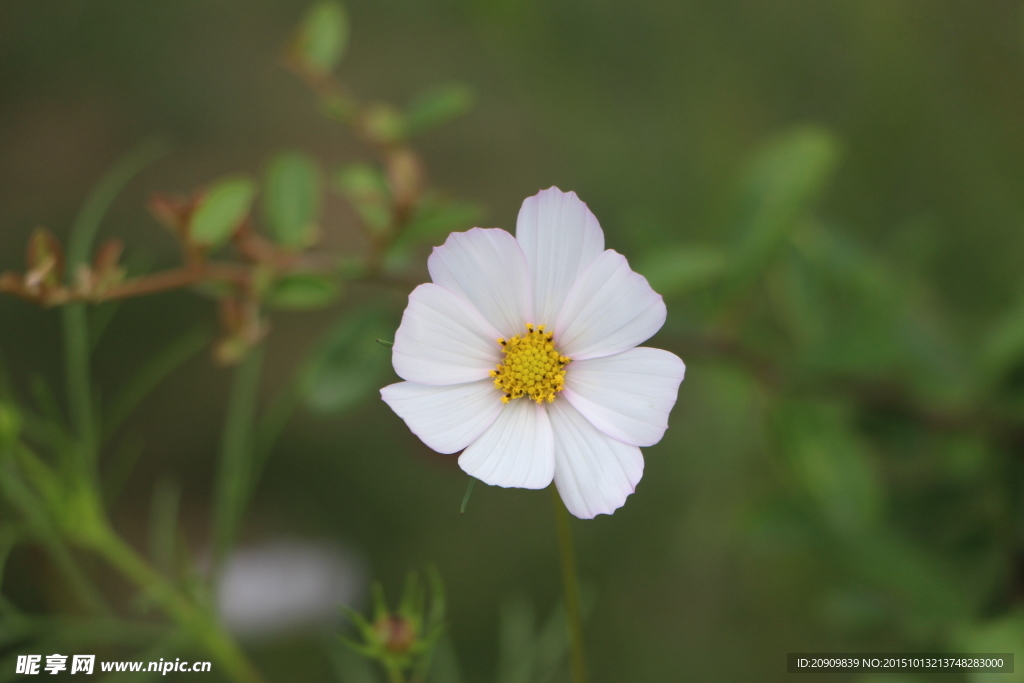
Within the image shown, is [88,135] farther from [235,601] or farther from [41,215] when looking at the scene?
[235,601]

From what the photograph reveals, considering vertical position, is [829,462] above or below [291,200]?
below

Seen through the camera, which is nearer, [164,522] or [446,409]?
[446,409]

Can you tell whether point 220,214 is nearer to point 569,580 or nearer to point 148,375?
point 569,580

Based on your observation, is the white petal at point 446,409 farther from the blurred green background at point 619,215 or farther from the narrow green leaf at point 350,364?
the blurred green background at point 619,215

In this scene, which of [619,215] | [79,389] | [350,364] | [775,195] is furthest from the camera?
[619,215]

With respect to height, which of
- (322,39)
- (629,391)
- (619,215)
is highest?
(619,215)

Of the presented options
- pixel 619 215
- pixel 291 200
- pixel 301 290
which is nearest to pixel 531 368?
pixel 301 290

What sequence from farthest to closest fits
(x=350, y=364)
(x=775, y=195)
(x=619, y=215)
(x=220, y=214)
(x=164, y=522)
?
(x=619, y=215)
(x=164, y=522)
(x=775, y=195)
(x=350, y=364)
(x=220, y=214)
